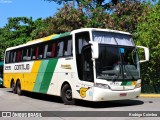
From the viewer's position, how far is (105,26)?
Result: 26906mm

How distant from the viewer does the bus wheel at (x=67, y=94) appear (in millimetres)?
15030

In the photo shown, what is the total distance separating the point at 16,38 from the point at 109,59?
28669 millimetres

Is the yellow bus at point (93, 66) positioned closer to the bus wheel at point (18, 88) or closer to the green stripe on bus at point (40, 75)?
the green stripe on bus at point (40, 75)

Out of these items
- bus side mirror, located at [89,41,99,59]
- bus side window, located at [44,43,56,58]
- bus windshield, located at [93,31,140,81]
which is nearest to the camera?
bus side mirror, located at [89,41,99,59]

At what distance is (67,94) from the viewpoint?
15.3 metres

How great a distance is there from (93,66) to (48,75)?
435 cm

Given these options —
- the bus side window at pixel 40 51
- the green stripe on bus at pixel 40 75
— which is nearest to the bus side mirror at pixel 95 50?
the green stripe on bus at pixel 40 75

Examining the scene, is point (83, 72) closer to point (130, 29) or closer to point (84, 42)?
point (84, 42)

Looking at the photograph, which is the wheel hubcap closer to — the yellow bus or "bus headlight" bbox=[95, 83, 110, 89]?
the yellow bus

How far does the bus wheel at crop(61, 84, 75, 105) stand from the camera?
15.0 m

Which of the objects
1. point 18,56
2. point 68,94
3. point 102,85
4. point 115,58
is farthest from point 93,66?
point 18,56

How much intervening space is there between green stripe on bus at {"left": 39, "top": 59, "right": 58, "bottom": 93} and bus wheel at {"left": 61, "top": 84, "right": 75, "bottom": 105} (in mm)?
1438

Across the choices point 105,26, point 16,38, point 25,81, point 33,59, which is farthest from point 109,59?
point 16,38

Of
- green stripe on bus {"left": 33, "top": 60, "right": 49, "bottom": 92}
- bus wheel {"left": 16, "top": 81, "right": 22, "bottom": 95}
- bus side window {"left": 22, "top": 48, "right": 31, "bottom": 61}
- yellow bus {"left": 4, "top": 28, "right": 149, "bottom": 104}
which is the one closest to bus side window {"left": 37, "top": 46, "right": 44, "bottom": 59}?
green stripe on bus {"left": 33, "top": 60, "right": 49, "bottom": 92}
